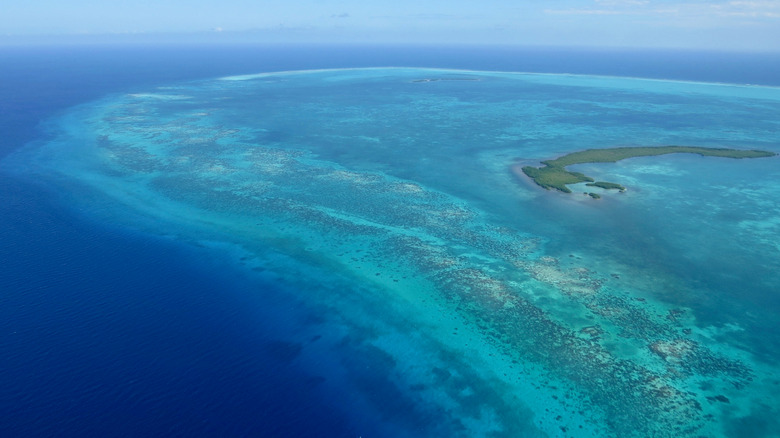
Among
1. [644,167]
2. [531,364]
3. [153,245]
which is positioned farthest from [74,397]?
[644,167]

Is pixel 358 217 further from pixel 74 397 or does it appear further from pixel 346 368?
pixel 74 397

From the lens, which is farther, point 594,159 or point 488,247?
point 594,159

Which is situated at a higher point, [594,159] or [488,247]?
[594,159]

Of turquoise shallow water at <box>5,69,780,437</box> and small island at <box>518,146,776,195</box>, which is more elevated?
small island at <box>518,146,776,195</box>

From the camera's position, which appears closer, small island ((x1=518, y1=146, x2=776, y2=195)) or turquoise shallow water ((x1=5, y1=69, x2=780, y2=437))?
turquoise shallow water ((x1=5, y1=69, x2=780, y2=437))
